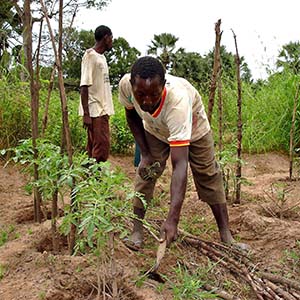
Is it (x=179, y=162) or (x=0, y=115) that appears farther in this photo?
(x=0, y=115)

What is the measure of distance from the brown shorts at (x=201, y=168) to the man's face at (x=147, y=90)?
2.19ft

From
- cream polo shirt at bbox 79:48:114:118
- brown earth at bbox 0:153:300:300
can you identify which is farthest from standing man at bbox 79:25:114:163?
brown earth at bbox 0:153:300:300

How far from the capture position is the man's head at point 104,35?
462 cm

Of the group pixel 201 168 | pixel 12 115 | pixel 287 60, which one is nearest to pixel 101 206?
pixel 201 168

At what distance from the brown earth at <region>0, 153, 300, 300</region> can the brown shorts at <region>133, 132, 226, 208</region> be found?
359 millimetres

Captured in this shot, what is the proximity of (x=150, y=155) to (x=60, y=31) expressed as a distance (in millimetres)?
1029

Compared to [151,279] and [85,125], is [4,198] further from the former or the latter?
[151,279]

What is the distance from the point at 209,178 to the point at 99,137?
170cm

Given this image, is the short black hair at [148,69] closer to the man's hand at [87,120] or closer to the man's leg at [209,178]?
the man's leg at [209,178]

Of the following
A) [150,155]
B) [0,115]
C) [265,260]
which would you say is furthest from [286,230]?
[0,115]

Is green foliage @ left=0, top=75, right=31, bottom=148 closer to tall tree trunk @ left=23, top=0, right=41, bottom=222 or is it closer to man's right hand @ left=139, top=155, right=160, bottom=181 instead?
tall tree trunk @ left=23, top=0, right=41, bottom=222

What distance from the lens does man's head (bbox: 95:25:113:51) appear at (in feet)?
15.2

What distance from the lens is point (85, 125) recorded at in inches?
186

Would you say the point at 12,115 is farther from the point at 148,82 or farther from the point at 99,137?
the point at 148,82
